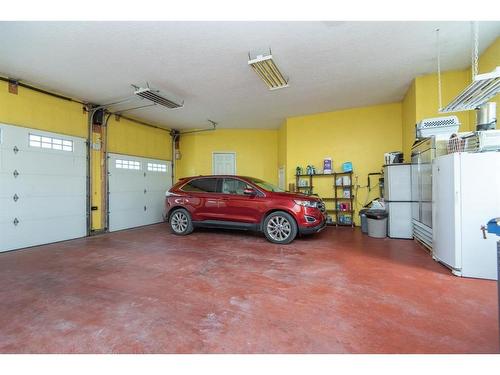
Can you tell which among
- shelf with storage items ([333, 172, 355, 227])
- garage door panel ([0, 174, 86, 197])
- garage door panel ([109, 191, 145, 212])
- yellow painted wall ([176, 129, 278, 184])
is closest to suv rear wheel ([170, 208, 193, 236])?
garage door panel ([109, 191, 145, 212])

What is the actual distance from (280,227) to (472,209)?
2.90 m

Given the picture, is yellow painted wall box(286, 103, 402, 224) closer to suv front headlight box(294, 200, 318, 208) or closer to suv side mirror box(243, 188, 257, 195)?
suv front headlight box(294, 200, 318, 208)

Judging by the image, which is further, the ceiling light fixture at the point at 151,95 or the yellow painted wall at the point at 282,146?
the yellow painted wall at the point at 282,146

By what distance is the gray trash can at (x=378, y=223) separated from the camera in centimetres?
516

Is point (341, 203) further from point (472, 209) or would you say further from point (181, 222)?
point (181, 222)

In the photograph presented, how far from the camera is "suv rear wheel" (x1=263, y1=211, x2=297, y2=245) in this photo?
15.8 ft

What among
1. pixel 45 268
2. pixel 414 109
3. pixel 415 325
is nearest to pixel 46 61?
pixel 45 268

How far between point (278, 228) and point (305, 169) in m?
2.81

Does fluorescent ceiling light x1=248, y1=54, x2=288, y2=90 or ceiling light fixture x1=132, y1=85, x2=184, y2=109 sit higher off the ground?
fluorescent ceiling light x1=248, y1=54, x2=288, y2=90

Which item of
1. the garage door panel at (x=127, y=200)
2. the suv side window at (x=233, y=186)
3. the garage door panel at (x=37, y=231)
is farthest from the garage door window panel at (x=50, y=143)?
the suv side window at (x=233, y=186)

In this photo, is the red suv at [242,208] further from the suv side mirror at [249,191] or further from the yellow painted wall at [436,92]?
the yellow painted wall at [436,92]

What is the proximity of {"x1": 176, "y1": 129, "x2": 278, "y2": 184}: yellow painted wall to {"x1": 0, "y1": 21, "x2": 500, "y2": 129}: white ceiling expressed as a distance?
300 centimetres

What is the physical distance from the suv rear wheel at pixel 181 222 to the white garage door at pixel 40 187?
2.11 meters

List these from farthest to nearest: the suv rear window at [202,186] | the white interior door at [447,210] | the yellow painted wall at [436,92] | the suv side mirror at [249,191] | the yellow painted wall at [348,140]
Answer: the yellow painted wall at [348,140] < the suv rear window at [202,186] < the suv side mirror at [249,191] < the yellow painted wall at [436,92] < the white interior door at [447,210]
